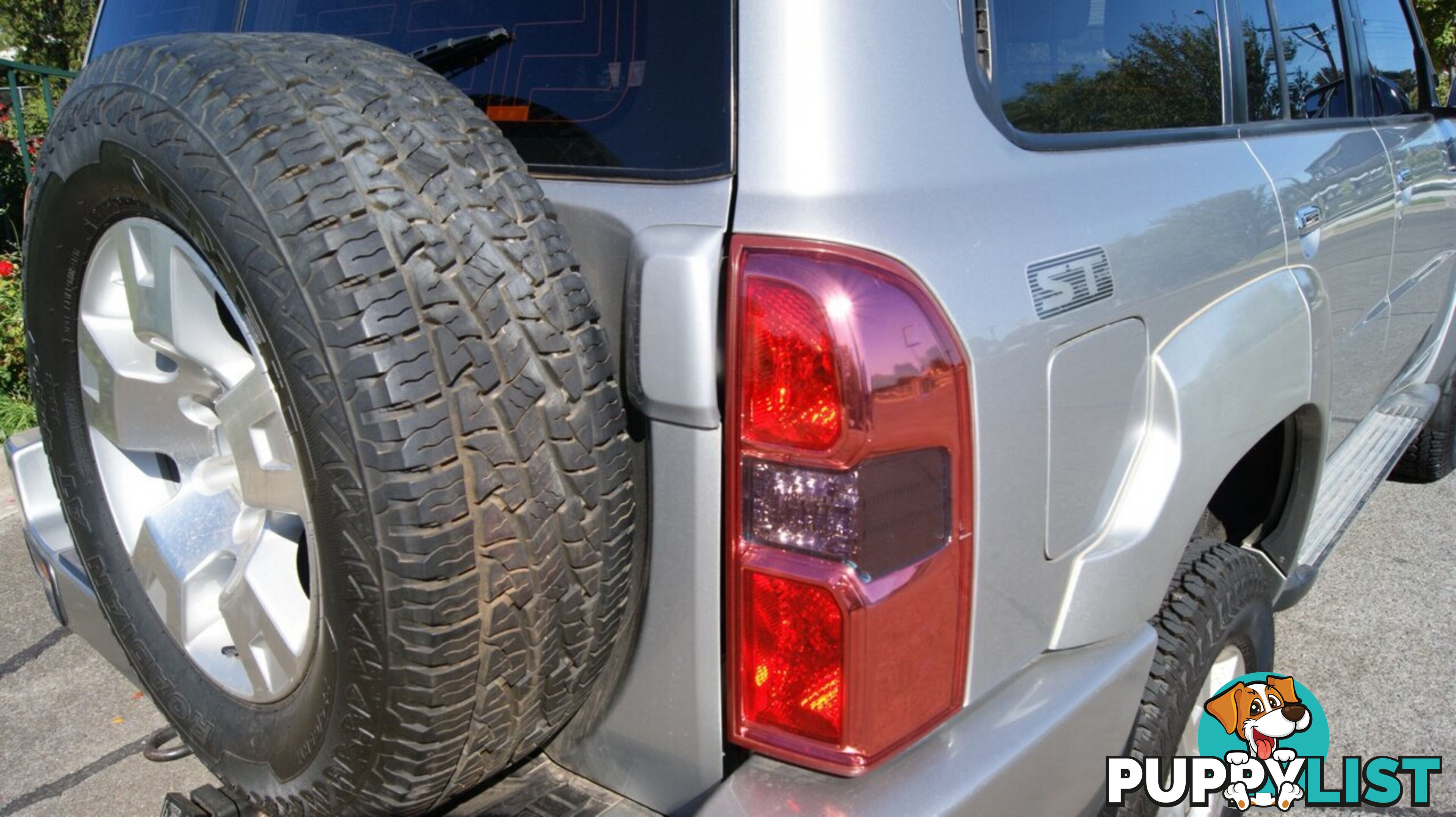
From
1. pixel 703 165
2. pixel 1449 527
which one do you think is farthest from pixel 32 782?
pixel 1449 527

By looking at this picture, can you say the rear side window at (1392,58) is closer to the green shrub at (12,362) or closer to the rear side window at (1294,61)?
the rear side window at (1294,61)

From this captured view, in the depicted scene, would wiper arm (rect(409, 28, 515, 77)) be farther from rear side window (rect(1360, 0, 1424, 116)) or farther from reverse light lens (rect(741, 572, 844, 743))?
rear side window (rect(1360, 0, 1424, 116))

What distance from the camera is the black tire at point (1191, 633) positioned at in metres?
1.96

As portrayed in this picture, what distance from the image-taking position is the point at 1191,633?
2.04m

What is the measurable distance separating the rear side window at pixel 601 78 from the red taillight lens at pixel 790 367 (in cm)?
20

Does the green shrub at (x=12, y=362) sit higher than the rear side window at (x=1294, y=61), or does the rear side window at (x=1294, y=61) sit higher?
the rear side window at (x=1294, y=61)

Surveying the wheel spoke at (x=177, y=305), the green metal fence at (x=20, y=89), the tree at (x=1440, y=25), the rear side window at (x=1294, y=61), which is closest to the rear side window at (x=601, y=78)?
the wheel spoke at (x=177, y=305)

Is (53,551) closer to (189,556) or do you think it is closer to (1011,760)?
(189,556)

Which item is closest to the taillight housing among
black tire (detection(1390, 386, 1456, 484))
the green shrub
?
black tire (detection(1390, 386, 1456, 484))

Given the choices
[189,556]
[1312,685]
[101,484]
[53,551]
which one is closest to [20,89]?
[53,551]

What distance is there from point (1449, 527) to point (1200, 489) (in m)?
3.11

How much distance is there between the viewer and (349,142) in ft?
4.52

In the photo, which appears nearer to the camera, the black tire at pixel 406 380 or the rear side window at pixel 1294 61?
the black tire at pixel 406 380

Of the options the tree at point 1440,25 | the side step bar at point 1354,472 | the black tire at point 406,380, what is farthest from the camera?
the tree at point 1440,25
